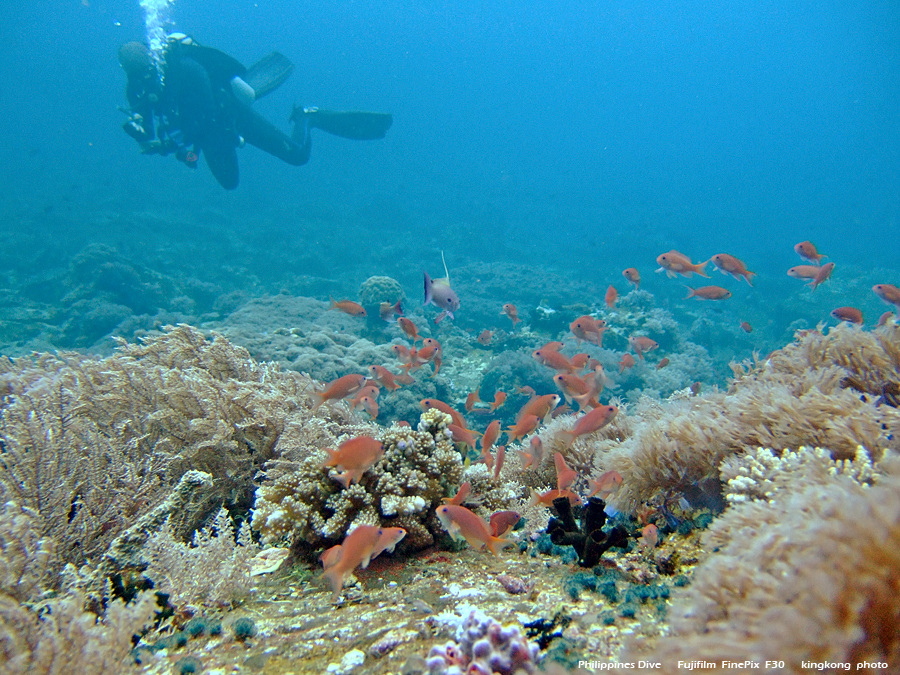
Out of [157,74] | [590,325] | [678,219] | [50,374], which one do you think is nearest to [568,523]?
[590,325]

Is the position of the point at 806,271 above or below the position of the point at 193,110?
below

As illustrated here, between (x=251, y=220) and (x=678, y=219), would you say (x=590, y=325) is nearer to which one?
(x=251, y=220)

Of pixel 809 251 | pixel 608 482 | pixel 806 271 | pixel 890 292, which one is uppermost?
pixel 809 251

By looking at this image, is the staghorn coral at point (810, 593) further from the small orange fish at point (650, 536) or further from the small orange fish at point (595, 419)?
the small orange fish at point (595, 419)

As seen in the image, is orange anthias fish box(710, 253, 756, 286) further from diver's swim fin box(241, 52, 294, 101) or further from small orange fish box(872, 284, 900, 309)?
diver's swim fin box(241, 52, 294, 101)

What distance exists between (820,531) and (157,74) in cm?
2025

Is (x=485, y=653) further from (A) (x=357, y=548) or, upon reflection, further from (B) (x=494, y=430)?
(B) (x=494, y=430)

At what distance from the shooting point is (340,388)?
4238 mm

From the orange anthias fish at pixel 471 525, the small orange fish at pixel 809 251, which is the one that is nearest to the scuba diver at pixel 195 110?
the orange anthias fish at pixel 471 525

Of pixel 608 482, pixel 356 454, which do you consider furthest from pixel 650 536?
pixel 356 454

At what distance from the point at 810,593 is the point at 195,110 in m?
20.0

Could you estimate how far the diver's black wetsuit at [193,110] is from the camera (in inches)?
564

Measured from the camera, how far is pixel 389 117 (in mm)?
21578

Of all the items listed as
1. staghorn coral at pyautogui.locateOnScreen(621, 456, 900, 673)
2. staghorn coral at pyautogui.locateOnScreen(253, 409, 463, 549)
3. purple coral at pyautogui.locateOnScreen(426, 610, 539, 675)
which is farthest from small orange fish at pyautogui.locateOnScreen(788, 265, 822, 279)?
purple coral at pyautogui.locateOnScreen(426, 610, 539, 675)
